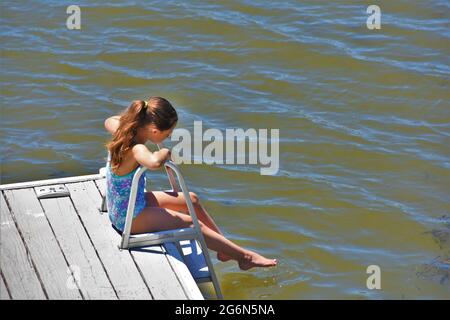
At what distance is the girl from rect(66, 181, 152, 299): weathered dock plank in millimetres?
131

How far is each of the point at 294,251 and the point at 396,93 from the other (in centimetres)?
300

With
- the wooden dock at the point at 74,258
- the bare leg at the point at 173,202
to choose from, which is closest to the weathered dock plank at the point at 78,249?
the wooden dock at the point at 74,258

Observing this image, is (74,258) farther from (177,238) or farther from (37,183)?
(37,183)

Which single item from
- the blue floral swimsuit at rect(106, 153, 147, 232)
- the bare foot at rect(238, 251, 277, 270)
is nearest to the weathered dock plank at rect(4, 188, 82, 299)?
the blue floral swimsuit at rect(106, 153, 147, 232)

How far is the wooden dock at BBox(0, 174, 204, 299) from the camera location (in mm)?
5945

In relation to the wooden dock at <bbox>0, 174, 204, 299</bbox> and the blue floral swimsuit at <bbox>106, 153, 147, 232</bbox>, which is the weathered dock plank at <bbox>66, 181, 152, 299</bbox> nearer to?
the wooden dock at <bbox>0, 174, 204, 299</bbox>

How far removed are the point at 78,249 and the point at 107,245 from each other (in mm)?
205

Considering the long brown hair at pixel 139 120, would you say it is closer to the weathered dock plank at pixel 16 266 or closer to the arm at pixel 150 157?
the arm at pixel 150 157

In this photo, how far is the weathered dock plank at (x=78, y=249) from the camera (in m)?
5.96

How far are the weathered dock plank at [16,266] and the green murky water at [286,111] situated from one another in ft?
6.08

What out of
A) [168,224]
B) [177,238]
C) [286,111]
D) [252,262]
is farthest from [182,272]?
[286,111]

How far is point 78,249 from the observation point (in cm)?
638

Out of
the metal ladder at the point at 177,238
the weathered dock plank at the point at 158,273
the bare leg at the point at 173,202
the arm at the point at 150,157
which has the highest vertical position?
the arm at the point at 150,157
